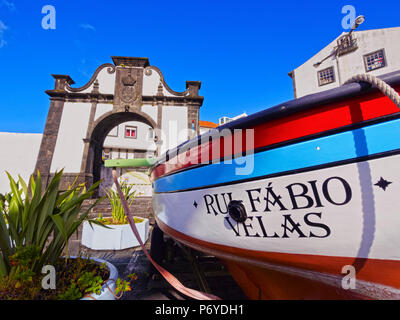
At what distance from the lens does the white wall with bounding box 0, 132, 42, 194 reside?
12000mm

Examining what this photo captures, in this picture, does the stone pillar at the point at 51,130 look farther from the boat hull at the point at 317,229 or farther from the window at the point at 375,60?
the window at the point at 375,60

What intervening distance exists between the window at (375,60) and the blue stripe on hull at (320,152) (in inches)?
634

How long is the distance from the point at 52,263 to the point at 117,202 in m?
3.04

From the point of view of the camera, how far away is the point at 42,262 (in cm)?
128

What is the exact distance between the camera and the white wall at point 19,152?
39.4 ft

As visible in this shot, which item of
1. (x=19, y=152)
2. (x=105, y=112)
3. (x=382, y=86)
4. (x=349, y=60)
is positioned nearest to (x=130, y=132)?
(x=19, y=152)

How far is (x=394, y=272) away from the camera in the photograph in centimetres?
87

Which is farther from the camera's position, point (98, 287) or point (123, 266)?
point (123, 266)

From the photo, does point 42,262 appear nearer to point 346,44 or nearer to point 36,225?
point 36,225

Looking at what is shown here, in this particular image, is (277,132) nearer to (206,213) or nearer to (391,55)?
(206,213)

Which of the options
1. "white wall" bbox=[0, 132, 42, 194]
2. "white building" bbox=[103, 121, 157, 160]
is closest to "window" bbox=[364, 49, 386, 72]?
"white building" bbox=[103, 121, 157, 160]

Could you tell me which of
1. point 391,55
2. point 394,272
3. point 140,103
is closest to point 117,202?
point 394,272

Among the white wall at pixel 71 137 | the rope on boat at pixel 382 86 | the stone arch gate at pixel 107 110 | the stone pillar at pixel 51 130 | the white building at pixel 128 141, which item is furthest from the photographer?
the white building at pixel 128 141

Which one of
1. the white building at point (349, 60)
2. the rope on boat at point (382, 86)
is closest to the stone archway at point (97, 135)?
the rope on boat at point (382, 86)
